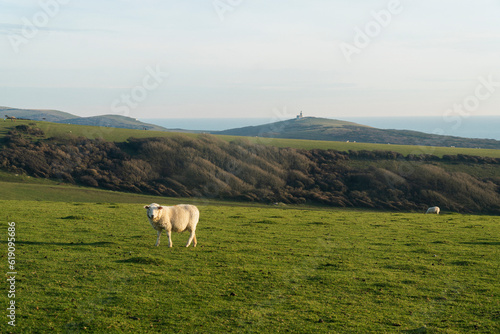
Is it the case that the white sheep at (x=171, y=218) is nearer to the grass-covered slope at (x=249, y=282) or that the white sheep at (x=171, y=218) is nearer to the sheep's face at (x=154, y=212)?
the sheep's face at (x=154, y=212)

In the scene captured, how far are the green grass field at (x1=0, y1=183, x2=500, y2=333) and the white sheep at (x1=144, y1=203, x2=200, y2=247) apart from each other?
2.93 ft

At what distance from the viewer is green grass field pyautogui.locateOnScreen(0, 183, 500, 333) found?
1069cm

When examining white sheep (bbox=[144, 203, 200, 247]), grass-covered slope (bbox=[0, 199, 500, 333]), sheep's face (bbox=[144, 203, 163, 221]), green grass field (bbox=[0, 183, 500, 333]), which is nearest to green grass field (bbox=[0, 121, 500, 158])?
green grass field (bbox=[0, 183, 500, 333])

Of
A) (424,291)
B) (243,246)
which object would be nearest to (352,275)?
(424,291)

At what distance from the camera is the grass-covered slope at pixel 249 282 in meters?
10.7

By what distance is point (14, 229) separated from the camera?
67.8 feet

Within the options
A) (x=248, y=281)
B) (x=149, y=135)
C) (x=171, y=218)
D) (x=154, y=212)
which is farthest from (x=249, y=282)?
(x=149, y=135)

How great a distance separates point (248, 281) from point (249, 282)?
0.40ft

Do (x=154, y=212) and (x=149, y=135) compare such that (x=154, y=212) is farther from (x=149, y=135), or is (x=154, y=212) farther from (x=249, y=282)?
(x=149, y=135)

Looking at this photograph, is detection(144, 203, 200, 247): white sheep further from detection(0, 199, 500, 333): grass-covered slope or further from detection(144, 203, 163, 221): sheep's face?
detection(0, 199, 500, 333): grass-covered slope

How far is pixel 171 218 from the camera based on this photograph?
59.5 feet

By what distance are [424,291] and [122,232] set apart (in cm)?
→ 1496

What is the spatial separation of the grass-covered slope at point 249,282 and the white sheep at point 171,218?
974mm

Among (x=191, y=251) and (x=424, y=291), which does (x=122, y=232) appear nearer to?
(x=191, y=251)
